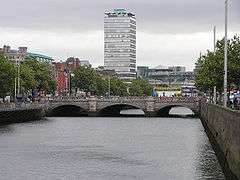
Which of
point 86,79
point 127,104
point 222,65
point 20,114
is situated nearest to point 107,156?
point 222,65

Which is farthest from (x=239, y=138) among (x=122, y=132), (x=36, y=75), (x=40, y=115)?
(x=36, y=75)

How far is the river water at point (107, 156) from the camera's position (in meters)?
38.8

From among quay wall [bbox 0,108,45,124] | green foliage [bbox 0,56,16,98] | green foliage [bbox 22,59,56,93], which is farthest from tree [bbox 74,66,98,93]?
green foliage [bbox 0,56,16,98]

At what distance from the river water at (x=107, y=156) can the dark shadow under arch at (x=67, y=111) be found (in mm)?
54744

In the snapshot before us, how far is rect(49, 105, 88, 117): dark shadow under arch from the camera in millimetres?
126988

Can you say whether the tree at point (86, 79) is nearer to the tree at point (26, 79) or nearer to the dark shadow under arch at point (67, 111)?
the dark shadow under arch at point (67, 111)

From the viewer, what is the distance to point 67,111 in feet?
449

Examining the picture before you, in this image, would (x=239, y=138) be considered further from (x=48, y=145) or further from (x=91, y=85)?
(x=91, y=85)

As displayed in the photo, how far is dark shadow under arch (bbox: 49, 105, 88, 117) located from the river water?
2155 inches

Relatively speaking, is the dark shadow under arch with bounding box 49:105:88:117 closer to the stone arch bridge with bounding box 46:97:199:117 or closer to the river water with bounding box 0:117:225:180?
the stone arch bridge with bounding box 46:97:199:117

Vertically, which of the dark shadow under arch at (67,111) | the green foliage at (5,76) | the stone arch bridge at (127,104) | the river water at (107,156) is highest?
the green foliage at (5,76)

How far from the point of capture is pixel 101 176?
38.0 meters

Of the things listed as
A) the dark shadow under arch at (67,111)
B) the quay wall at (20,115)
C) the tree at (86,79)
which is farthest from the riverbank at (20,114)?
the tree at (86,79)

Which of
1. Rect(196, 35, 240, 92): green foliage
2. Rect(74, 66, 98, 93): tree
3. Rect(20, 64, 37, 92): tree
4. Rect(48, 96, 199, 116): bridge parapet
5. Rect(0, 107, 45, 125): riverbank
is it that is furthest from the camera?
Rect(74, 66, 98, 93): tree
